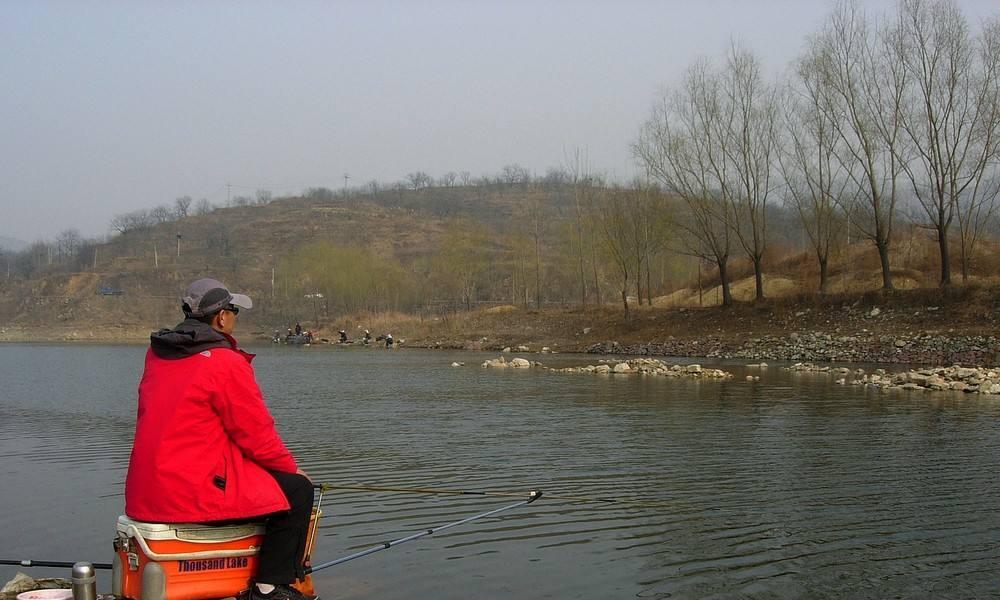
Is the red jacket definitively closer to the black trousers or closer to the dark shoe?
the black trousers

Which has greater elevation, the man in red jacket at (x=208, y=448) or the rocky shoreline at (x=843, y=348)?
the man in red jacket at (x=208, y=448)

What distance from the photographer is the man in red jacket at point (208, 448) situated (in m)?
4.62

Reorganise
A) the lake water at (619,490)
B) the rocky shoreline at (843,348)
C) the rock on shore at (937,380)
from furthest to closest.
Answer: the rocky shoreline at (843,348), the rock on shore at (937,380), the lake water at (619,490)

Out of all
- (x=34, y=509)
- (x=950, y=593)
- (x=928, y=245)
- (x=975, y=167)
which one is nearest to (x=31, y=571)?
(x=34, y=509)

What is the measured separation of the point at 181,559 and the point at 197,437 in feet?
2.20

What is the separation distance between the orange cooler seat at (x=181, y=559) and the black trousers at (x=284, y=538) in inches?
3.8

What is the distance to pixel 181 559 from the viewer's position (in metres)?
4.71

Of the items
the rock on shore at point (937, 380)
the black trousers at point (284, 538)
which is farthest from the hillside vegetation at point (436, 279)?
the black trousers at point (284, 538)

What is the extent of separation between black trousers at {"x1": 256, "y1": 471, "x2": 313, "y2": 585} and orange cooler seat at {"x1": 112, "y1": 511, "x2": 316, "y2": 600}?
0.10 metres

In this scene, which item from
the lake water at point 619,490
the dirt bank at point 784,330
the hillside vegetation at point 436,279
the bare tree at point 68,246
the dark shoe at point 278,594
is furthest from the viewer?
the bare tree at point 68,246

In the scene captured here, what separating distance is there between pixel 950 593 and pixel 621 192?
48.3m

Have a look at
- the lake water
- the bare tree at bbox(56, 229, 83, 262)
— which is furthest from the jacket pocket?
the bare tree at bbox(56, 229, 83, 262)

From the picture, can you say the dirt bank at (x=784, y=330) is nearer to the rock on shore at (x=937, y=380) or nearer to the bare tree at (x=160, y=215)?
the rock on shore at (x=937, y=380)

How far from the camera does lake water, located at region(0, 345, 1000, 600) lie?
6758 mm
